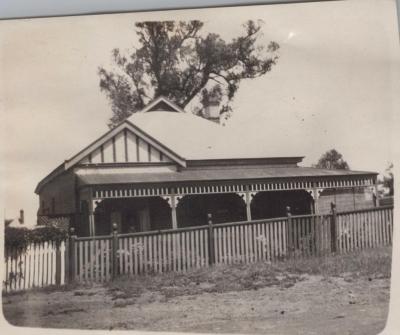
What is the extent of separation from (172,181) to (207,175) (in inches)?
7.4

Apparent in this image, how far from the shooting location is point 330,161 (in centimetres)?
265

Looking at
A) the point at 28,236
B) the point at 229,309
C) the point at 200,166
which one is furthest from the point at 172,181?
the point at 28,236

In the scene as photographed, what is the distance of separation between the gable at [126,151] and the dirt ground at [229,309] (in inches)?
26.9

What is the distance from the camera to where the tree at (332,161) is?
2.63 m

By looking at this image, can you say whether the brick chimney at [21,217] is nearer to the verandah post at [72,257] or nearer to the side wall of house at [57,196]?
the side wall of house at [57,196]

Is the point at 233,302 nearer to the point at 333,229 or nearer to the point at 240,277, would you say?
the point at 240,277

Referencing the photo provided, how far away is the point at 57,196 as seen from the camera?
8.89 feet

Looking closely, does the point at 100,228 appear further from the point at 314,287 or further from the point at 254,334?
the point at 314,287

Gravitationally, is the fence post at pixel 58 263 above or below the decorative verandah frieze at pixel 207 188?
below

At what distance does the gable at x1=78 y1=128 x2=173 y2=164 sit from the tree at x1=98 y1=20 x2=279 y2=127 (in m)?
0.10

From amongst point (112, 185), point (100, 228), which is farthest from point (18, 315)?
point (112, 185)

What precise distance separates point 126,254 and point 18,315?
2.19 ft

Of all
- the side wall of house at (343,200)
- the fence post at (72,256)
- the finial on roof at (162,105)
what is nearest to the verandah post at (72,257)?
the fence post at (72,256)

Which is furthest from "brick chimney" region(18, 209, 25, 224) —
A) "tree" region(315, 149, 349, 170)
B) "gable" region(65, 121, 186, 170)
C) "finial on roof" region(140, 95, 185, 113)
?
"tree" region(315, 149, 349, 170)
